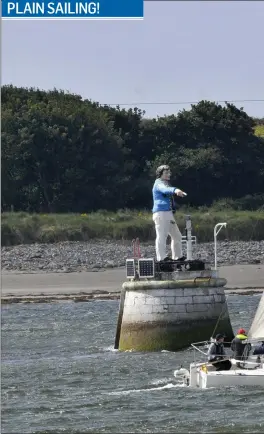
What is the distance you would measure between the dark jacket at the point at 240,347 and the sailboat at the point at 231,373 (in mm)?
100

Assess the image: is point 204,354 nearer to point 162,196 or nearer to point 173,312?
point 173,312

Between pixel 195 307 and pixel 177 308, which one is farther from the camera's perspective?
pixel 195 307

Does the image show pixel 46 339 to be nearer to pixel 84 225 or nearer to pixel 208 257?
pixel 208 257

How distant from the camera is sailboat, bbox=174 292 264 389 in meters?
27.2

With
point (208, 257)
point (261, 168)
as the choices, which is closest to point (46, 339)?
point (208, 257)

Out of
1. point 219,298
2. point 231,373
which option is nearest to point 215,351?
point 231,373

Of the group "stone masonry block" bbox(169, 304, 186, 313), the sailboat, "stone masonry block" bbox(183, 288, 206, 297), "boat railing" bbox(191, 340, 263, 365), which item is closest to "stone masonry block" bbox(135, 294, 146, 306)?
"stone masonry block" bbox(169, 304, 186, 313)

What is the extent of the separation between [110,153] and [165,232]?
4362 centimetres

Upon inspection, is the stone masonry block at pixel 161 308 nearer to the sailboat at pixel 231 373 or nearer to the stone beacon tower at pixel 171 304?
the stone beacon tower at pixel 171 304

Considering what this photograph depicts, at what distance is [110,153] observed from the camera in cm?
7562

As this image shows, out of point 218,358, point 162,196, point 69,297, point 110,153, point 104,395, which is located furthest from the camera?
point 110,153

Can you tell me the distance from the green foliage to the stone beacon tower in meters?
30.4

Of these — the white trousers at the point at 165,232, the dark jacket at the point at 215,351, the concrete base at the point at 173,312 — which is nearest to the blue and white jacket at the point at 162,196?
the white trousers at the point at 165,232

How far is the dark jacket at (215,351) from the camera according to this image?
27578mm
